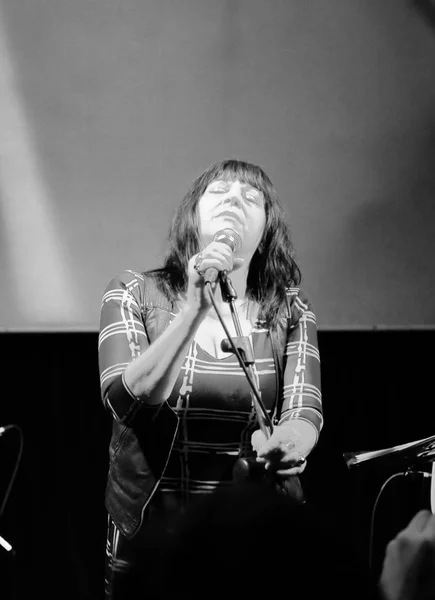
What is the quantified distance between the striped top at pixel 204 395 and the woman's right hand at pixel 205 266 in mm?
216

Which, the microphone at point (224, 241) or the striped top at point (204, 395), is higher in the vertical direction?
the microphone at point (224, 241)

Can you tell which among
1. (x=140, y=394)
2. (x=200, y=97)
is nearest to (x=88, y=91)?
(x=200, y=97)

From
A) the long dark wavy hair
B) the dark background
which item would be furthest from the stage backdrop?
the long dark wavy hair

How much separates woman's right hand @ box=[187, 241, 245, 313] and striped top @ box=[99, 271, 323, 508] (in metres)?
0.22

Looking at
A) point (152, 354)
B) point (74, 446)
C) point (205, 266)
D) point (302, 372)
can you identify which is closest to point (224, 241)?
point (205, 266)

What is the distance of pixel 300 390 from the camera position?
1.68 meters

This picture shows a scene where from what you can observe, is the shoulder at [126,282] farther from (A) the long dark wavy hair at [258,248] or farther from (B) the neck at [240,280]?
(B) the neck at [240,280]

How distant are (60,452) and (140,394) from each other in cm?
142

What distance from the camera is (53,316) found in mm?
2596

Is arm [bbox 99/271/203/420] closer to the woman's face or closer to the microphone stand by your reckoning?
the microphone stand

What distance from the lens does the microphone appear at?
1.39m

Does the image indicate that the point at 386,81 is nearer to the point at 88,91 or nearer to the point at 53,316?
the point at 88,91

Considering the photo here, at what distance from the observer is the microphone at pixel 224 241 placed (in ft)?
4.57

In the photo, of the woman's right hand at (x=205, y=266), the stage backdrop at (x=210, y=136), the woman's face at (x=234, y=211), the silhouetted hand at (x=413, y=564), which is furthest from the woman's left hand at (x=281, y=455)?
the stage backdrop at (x=210, y=136)
